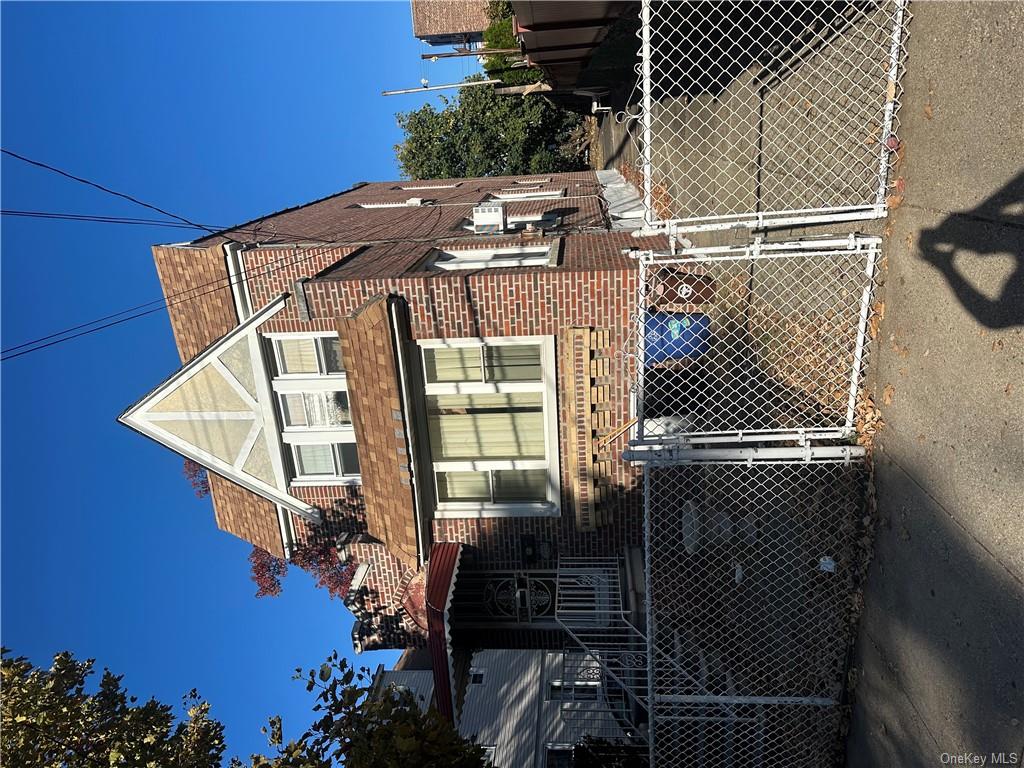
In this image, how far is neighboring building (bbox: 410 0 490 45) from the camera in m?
39.0

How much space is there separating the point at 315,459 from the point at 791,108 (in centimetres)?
781

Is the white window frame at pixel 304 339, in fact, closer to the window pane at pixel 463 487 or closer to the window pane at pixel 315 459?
the window pane at pixel 315 459

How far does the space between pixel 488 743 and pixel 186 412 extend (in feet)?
36.3

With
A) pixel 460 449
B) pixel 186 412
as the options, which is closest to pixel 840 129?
pixel 460 449

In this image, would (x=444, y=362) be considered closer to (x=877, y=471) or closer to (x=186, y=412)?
(x=186, y=412)

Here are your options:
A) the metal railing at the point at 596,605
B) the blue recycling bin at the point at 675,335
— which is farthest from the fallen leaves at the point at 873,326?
the metal railing at the point at 596,605

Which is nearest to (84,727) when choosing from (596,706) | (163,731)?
(163,731)

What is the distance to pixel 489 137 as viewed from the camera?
32844 millimetres

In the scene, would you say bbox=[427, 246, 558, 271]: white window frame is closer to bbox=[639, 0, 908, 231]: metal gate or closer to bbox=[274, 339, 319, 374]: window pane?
bbox=[274, 339, 319, 374]: window pane

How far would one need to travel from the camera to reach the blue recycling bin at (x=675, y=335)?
6648 millimetres

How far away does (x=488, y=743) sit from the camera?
14.5 meters

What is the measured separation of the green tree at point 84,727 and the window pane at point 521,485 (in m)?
5.14

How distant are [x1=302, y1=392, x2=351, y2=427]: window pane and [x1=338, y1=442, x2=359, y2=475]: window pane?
→ 1.24 ft

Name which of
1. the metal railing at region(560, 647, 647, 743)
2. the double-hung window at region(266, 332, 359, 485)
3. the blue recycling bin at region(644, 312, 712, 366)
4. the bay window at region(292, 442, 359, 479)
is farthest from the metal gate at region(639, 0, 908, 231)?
the metal railing at region(560, 647, 647, 743)
